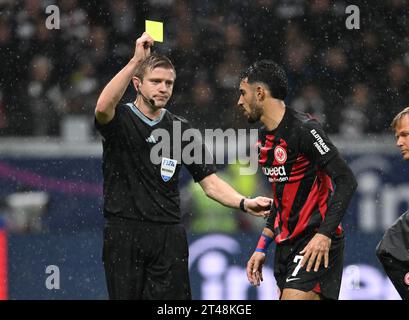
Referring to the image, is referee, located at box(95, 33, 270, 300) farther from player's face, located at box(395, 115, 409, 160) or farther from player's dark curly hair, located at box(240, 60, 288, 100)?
player's face, located at box(395, 115, 409, 160)

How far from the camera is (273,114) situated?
19.1ft

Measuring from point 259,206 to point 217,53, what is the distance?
4.20 meters

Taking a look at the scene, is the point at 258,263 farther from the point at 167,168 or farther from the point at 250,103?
the point at 250,103

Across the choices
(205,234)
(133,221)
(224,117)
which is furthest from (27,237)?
(133,221)

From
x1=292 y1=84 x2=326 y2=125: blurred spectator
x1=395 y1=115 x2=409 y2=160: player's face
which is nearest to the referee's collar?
x1=395 y1=115 x2=409 y2=160: player's face

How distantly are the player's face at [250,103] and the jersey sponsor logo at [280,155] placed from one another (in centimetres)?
23

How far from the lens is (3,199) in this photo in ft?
28.1

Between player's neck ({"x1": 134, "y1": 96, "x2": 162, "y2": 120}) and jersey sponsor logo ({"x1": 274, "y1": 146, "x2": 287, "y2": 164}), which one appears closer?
jersey sponsor logo ({"x1": 274, "y1": 146, "x2": 287, "y2": 164})

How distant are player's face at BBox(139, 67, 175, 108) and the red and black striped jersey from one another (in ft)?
2.23

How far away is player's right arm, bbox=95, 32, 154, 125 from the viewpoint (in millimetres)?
5672

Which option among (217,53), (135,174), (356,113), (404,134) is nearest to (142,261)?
(135,174)

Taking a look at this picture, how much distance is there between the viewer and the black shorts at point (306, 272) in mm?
5637

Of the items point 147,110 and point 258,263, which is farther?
point 147,110

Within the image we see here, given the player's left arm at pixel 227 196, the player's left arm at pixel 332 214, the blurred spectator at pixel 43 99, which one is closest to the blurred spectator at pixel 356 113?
the blurred spectator at pixel 43 99
